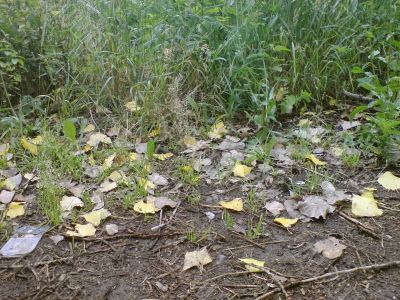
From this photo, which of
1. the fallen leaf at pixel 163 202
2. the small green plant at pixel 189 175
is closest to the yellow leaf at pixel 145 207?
the fallen leaf at pixel 163 202

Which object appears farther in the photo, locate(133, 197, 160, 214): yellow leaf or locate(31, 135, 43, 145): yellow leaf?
locate(31, 135, 43, 145): yellow leaf

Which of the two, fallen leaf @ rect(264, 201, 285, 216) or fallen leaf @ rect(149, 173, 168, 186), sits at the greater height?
fallen leaf @ rect(149, 173, 168, 186)

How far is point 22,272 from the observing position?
5.61 feet

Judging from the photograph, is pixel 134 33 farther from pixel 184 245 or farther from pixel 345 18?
pixel 184 245

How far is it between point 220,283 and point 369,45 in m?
2.11

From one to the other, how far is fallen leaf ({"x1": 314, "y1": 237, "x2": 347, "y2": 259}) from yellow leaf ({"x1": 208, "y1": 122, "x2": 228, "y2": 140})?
3.45ft

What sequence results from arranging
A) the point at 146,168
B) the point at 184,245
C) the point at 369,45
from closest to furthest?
the point at 184,245 < the point at 146,168 < the point at 369,45

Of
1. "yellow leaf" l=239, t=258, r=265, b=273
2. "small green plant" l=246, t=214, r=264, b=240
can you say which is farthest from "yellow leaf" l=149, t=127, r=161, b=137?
"yellow leaf" l=239, t=258, r=265, b=273

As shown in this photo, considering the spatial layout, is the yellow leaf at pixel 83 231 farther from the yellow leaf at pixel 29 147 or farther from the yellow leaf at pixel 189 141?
the yellow leaf at pixel 189 141

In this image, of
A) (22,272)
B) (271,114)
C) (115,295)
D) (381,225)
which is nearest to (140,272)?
(115,295)

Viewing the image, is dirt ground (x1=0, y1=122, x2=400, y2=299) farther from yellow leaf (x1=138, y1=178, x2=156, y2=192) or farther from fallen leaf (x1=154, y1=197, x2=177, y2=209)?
yellow leaf (x1=138, y1=178, x2=156, y2=192)

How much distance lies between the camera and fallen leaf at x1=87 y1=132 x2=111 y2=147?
2588 mm

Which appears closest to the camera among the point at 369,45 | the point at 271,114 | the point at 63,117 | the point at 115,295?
the point at 115,295

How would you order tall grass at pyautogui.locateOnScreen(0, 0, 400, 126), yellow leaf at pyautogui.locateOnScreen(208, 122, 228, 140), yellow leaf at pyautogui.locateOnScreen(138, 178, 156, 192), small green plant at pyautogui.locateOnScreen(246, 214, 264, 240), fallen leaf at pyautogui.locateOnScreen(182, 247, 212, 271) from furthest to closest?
tall grass at pyautogui.locateOnScreen(0, 0, 400, 126)
yellow leaf at pyautogui.locateOnScreen(208, 122, 228, 140)
yellow leaf at pyautogui.locateOnScreen(138, 178, 156, 192)
small green plant at pyautogui.locateOnScreen(246, 214, 264, 240)
fallen leaf at pyautogui.locateOnScreen(182, 247, 212, 271)
